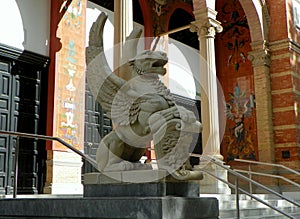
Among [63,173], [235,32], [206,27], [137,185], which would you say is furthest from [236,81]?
[137,185]

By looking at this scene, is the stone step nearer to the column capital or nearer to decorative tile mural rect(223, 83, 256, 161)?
the column capital

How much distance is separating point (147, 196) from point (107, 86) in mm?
1039

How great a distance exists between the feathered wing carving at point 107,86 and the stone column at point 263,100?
8903 millimetres

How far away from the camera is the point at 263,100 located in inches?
474

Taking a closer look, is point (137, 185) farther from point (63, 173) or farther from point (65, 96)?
point (65, 96)

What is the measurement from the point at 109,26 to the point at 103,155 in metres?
7.51

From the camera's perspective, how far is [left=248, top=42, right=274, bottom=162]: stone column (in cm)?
1187

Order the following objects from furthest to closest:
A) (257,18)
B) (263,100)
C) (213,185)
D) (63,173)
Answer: (263,100), (257,18), (213,185), (63,173)

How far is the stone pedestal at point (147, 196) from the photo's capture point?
3.00m

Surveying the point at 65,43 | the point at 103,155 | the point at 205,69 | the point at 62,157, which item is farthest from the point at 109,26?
the point at 103,155

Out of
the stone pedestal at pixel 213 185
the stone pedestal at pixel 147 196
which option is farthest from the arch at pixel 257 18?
the stone pedestal at pixel 147 196

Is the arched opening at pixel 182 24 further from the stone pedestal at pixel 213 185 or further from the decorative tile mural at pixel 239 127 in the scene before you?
the stone pedestal at pixel 213 185

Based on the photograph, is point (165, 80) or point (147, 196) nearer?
point (147, 196)

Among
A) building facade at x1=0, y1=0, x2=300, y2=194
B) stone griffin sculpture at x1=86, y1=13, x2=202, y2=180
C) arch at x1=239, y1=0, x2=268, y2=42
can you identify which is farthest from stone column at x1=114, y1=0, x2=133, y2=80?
arch at x1=239, y1=0, x2=268, y2=42
